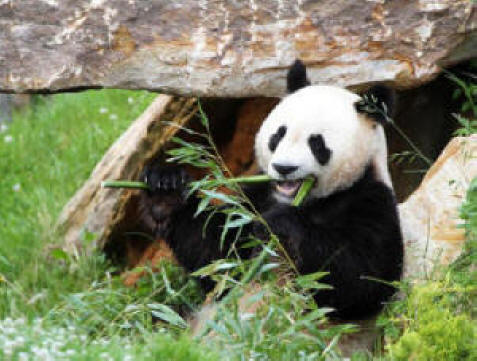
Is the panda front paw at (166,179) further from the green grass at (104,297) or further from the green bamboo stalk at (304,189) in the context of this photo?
the green bamboo stalk at (304,189)

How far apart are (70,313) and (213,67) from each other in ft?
5.37

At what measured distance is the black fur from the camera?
16.1 feet

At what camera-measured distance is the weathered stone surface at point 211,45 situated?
5.71 m

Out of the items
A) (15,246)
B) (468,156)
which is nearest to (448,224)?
(468,156)

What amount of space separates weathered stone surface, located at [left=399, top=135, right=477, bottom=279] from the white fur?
415 millimetres

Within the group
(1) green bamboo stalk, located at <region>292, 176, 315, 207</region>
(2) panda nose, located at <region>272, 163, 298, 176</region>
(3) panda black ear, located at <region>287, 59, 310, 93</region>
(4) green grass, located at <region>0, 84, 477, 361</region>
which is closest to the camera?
(4) green grass, located at <region>0, 84, 477, 361</region>

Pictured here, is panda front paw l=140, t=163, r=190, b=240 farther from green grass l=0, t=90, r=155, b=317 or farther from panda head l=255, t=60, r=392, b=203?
green grass l=0, t=90, r=155, b=317

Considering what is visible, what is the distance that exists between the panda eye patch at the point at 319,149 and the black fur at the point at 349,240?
28 centimetres

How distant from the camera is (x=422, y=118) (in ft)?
21.8

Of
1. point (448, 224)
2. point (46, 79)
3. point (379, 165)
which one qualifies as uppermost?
point (46, 79)

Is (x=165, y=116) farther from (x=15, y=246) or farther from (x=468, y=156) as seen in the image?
(x=468, y=156)

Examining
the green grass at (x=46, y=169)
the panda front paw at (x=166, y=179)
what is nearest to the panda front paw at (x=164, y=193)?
the panda front paw at (x=166, y=179)

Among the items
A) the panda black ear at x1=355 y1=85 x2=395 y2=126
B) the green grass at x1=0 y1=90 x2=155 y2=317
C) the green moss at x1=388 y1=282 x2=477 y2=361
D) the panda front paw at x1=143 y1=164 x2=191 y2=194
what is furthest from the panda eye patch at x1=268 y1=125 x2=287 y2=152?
the green grass at x1=0 y1=90 x2=155 y2=317

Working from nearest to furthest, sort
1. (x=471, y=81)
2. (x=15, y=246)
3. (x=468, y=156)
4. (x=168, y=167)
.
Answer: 1. (x=468, y=156)
2. (x=168, y=167)
3. (x=471, y=81)
4. (x=15, y=246)
